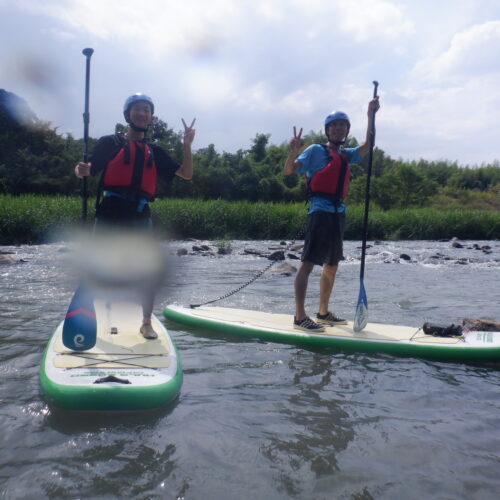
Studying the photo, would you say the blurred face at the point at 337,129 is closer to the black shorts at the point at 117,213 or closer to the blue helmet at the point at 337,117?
the blue helmet at the point at 337,117

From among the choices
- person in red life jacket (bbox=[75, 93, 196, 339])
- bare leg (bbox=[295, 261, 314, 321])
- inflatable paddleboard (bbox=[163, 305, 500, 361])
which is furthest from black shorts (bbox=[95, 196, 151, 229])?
bare leg (bbox=[295, 261, 314, 321])

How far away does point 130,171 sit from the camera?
385 cm

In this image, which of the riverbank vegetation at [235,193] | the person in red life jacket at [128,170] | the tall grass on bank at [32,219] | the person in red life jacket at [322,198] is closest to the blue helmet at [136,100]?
the person in red life jacket at [128,170]

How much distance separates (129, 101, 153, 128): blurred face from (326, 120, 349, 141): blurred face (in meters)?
1.67

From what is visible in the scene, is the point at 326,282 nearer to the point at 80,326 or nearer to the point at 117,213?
→ the point at 117,213

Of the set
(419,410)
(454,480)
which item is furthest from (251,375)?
(454,480)

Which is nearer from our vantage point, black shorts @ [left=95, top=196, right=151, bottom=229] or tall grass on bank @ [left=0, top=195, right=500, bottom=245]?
black shorts @ [left=95, top=196, right=151, bottom=229]

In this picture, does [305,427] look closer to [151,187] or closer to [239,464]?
[239,464]

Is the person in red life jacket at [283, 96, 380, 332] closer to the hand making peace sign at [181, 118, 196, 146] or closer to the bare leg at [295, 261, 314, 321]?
the bare leg at [295, 261, 314, 321]

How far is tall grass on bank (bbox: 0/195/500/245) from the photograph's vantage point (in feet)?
45.9

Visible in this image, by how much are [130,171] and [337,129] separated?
6.39 feet

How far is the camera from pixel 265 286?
810 cm

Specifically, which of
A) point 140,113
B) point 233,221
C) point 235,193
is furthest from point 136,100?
point 235,193

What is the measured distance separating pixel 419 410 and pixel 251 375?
114cm
